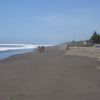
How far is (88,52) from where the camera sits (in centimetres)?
4456

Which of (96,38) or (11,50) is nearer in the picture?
(11,50)

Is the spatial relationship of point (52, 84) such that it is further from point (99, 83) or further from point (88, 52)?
point (88, 52)

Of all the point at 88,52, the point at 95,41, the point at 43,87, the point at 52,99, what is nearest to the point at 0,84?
the point at 43,87

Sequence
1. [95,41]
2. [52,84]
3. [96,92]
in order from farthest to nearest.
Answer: [95,41] → [52,84] → [96,92]

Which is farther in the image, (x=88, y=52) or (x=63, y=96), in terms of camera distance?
(x=88, y=52)

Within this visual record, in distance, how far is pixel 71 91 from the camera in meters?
11.2

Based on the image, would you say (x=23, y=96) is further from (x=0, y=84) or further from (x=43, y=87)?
(x=0, y=84)

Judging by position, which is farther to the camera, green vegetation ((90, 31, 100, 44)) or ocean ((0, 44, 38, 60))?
green vegetation ((90, 31, 100, 44))

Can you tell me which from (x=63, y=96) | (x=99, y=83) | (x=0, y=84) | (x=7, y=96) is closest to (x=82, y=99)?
(x=63, y=96)

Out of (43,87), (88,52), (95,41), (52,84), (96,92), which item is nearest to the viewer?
(96,92)

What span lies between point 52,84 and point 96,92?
2.43m

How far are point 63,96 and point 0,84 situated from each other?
3.97m

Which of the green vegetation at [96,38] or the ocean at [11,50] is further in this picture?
the green vegetation at [96,38]

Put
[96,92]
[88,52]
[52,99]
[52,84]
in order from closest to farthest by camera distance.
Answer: [52,99], [96,92], [52,84], [88,52]
